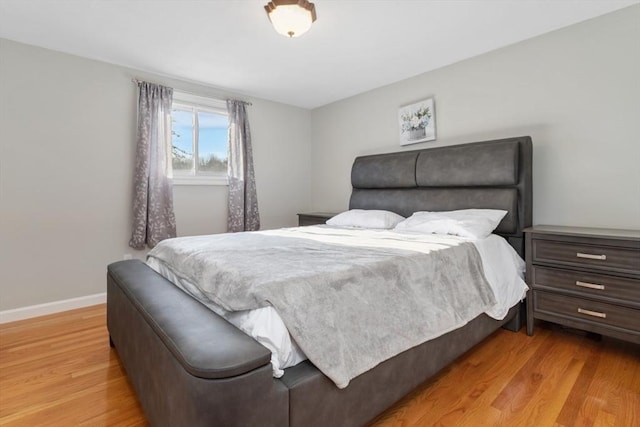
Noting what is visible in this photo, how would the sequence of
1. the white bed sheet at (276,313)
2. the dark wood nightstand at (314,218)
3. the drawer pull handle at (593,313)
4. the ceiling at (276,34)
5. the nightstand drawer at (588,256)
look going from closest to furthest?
the white bed sheet at (276,313)
the nightstand drawer at (588,256)
the drawer pull handle at (593,313)
the ceiling at (276,34)
the dark wood nightstand at (314,218)

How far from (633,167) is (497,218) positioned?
0.92 metres

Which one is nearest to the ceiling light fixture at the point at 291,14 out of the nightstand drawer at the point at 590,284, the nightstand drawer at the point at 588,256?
the nightstand drawer at the point at 588,256

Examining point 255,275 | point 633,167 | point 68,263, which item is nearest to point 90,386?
point 255,275

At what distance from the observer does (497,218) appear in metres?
2.43

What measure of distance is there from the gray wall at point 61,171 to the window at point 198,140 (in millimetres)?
200

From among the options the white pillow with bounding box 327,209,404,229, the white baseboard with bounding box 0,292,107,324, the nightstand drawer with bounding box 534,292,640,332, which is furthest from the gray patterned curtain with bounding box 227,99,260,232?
the nightstand drawer with bounding box 534,292,640,332

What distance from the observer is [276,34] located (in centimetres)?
261

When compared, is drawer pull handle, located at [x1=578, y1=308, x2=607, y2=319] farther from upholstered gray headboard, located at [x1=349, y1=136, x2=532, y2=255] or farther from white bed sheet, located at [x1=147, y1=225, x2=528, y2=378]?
upholstered gray headboard, located at [x1=349, y1=136, x2=532, y2=255]

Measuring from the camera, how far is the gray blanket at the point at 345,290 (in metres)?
1.15

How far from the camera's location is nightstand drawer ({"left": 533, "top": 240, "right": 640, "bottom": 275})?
1.88 m

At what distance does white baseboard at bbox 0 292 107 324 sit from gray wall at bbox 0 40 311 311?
0.16 ft

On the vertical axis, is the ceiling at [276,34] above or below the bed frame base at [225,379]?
above

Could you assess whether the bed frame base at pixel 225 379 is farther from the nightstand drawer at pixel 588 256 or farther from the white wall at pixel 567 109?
the white wall at pixel 567 109

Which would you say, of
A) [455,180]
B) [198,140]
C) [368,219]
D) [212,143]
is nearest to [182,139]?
[198,140]
